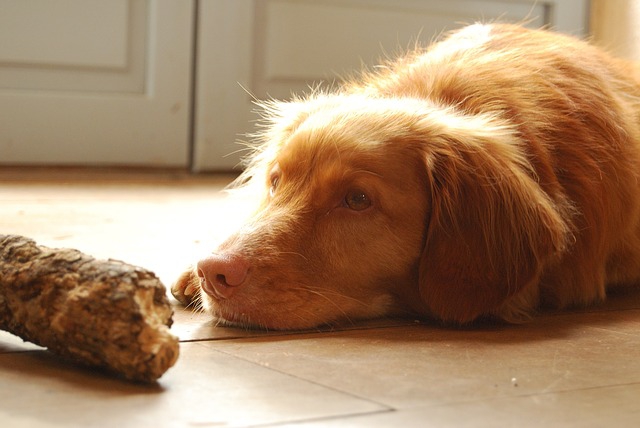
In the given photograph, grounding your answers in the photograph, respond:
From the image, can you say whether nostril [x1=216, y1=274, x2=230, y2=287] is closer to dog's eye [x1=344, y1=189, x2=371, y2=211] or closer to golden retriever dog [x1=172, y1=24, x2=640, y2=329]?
golden retriever dog [x1=172, y1=24, x2=640, y2=329]

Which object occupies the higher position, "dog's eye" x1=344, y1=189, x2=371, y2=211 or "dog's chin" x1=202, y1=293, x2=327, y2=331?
"dog's eye" x1=344, y1=189, x2=371, y2=211

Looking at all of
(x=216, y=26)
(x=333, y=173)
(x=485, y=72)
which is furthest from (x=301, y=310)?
(x=216, y=26)

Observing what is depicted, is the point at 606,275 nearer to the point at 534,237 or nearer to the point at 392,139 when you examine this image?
the point at 534,237

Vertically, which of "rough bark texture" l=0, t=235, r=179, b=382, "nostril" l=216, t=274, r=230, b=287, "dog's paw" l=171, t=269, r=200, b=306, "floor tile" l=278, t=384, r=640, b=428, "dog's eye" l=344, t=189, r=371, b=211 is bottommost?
"dog's paw" l=171, t=269, r=200, b=306

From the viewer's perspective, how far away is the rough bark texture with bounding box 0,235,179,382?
4.65 ft

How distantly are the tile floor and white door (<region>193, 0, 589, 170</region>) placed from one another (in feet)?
10.0

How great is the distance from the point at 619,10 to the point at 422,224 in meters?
3.59

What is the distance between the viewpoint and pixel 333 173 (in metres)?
2.02

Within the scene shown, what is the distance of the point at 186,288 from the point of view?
2.16 m

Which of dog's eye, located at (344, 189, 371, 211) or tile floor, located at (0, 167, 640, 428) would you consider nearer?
tile floor, located at (0, 167, 640, 428)

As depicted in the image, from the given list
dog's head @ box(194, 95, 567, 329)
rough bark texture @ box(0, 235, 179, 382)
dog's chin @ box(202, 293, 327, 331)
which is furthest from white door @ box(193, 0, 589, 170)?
rough bark texture @ box(0, 235, 179, 382)

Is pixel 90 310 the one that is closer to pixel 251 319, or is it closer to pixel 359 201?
pixel 251 319

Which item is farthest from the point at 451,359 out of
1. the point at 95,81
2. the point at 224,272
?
the point at 95,81

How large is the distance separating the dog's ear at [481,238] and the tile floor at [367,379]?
0.24 ft
